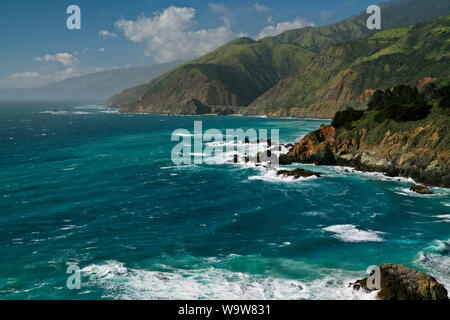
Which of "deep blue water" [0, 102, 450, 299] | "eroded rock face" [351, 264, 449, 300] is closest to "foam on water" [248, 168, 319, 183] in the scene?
"deep blue water" [0, 102, 450, 299]

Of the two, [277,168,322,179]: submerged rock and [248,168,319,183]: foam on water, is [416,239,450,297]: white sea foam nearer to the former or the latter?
[248,168,319,183]: foam on water

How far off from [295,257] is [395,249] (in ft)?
33.7

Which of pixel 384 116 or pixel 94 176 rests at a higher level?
pixel 384 116

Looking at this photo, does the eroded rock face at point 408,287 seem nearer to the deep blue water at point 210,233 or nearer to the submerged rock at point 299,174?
the deep blue water at point 210,233

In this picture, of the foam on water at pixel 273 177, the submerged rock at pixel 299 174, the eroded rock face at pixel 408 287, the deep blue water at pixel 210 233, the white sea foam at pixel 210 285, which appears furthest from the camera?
the submerged rock at pixel 299 174

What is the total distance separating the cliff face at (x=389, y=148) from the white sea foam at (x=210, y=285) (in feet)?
134

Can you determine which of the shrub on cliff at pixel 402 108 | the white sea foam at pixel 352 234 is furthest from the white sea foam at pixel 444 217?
the shrub on cliff at pixel 402 108

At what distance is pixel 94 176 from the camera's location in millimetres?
74250

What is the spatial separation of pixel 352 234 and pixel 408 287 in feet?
47.5

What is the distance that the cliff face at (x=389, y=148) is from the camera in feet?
205

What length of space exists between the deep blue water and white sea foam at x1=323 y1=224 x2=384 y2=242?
21 centimetres

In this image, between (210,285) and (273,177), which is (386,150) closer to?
(273,177)
